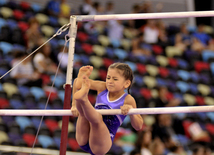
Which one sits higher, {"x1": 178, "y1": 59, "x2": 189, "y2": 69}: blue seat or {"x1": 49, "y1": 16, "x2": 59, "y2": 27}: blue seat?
{"x1": 49, "y1": 16, "x2": 59, "y2": 27}: blue seat

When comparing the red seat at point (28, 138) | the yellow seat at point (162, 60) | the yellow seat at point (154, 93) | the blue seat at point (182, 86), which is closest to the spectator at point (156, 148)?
the red seat at point (28, 138)

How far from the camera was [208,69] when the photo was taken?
31.7 ft

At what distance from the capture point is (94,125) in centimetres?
309

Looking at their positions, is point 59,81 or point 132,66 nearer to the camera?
point 59,81

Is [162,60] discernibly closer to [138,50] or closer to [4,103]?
[138,50]

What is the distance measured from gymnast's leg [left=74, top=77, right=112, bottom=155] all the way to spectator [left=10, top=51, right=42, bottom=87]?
400 centimetres

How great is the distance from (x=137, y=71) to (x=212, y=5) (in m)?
5.26

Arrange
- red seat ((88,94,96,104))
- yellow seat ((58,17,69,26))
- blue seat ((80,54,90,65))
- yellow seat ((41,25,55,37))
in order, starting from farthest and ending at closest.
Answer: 1. yellow seat ((58,17,69,26))
2. yellow seat ((41,25,55,37))
3. blue seat ((80,54,90,65))
4. red seat ((88,94,96,104))

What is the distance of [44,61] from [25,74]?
58 centimetres

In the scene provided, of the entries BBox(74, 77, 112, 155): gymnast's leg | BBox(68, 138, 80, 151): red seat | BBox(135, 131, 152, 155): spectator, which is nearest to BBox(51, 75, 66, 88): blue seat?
BBox(68, 138, 80, 151): red seat

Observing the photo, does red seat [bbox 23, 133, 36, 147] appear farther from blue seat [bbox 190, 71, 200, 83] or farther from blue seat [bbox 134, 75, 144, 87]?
blue seat [bbox 190, 71, 200, 83]

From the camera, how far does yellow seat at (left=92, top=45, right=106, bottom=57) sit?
29.3 feet

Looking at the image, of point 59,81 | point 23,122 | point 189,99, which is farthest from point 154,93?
point 23,122

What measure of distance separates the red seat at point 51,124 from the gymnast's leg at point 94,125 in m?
3.22
